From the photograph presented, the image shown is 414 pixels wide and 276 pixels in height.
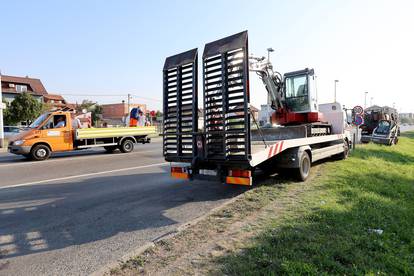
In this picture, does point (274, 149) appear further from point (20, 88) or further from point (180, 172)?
point (20, 88)

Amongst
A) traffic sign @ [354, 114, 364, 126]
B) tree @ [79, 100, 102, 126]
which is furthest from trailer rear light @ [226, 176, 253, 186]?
tree @ [79, 100, 102, 126]

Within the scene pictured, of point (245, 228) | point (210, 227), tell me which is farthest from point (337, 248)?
point (210, 227)

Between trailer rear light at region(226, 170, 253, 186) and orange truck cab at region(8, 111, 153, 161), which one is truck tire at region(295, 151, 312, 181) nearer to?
trailer rear light at region(226, 170, 253, 186)

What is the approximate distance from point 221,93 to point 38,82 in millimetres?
64685

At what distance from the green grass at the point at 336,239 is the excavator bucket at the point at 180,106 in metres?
2.60

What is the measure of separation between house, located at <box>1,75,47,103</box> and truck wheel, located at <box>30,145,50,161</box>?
43.0m

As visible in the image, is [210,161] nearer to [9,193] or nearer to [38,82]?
[9,193]

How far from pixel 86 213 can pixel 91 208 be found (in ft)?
1.01

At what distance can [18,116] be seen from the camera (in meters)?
39.5

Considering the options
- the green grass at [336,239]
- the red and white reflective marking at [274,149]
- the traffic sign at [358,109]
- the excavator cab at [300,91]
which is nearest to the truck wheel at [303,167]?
the green grass at [336,239]

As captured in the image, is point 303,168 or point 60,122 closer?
point 303,168

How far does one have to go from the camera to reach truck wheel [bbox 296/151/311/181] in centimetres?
724

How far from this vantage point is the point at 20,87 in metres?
55.0

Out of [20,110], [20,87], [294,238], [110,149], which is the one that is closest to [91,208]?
[294,238]
